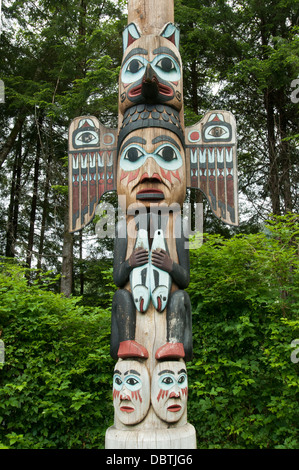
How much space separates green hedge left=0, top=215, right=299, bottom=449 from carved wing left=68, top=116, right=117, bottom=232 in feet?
4.50

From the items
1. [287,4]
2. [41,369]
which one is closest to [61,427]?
[41,369]

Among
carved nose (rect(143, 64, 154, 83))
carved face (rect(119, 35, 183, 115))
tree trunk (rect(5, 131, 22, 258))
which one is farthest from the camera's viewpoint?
tree trunk (rect(5, 131, 22, 258))

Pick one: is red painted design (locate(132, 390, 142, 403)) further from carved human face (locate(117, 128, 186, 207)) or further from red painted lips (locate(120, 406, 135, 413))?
carved human face (locate(117, 128, 186, 207))

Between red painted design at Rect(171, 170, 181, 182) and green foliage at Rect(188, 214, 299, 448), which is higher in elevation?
red painted design at Rect(171, 170, 181, 182)

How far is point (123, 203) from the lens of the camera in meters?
3.89

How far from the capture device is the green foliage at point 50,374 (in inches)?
178

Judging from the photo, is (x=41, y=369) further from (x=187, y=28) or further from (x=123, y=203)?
(x=187, y=28)

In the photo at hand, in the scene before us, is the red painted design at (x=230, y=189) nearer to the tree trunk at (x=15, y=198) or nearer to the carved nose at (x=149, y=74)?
the carved nose at (x=149, y=74)

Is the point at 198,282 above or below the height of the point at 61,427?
above

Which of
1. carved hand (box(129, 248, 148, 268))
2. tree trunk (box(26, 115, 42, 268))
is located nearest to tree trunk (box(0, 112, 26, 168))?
tree trunk (box(26, 115, 42, 268))

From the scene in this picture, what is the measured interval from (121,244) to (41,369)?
1.93 metres

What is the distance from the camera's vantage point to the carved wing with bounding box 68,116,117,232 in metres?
4.19

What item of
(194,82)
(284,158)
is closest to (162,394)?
(284,158)

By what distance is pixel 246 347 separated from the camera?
4879mm
